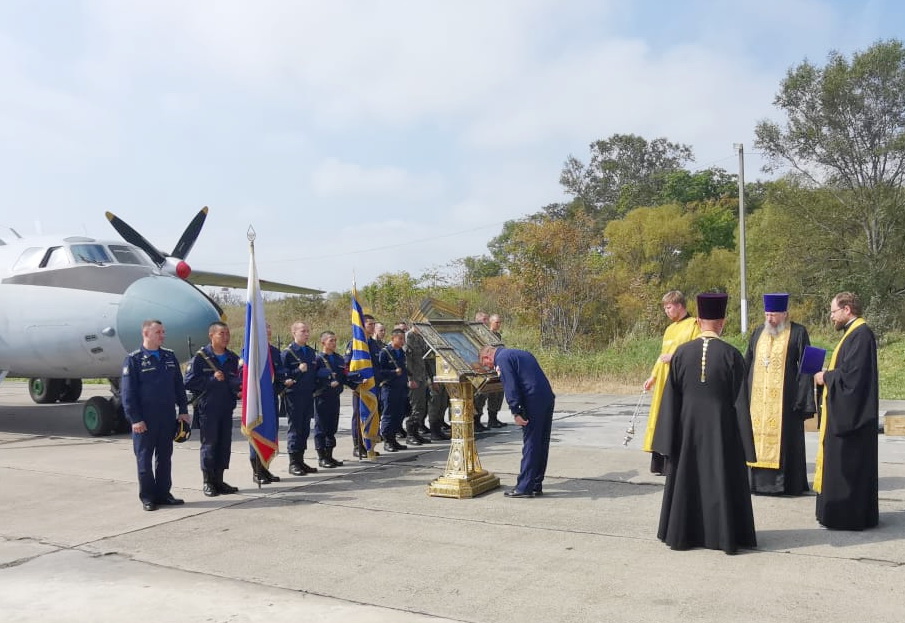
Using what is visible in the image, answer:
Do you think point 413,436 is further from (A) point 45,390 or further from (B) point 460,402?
(A) point 45,390

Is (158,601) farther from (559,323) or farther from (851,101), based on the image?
(851,101)

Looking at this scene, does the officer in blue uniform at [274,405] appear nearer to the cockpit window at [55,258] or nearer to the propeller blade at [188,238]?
the cockpit window at [55,258]

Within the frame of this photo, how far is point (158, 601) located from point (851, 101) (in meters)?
34.3

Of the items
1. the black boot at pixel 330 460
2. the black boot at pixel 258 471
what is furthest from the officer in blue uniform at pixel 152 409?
the black boot at pixel 330 460

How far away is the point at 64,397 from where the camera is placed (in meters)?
19.8

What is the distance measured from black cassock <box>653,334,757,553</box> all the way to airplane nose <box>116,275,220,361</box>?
7.80 metres

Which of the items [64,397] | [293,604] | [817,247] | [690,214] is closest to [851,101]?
[817,247]

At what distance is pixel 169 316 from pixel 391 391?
358 cm

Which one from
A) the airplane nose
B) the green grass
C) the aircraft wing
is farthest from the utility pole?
the airplane nose

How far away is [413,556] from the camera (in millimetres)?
5500

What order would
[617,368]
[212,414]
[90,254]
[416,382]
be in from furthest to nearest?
1. [617,368]
2. [90,254]
3. [416,382]
4. [212,414]

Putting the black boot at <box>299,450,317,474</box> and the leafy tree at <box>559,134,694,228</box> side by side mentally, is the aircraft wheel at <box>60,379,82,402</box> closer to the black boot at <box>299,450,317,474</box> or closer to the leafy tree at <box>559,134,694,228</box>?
the black boot at <box>299,450,317,474</box>

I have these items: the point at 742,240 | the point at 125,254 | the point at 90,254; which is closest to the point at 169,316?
the point at 125,254

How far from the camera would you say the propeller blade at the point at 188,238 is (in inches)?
631
